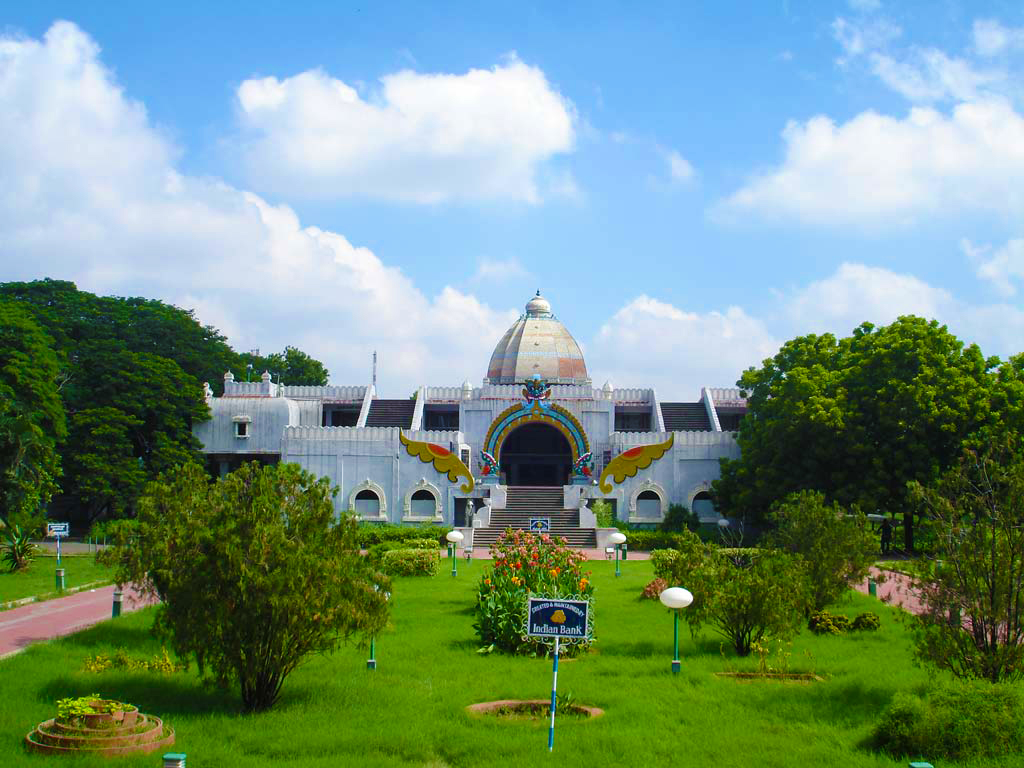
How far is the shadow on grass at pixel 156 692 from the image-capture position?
11.0 metres

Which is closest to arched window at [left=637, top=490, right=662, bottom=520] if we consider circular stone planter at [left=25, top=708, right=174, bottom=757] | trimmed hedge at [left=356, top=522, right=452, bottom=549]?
trimmed hedge at [left=356, top=522, right=452, bottom=549]

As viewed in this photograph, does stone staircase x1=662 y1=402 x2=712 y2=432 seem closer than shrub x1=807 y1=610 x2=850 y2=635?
No

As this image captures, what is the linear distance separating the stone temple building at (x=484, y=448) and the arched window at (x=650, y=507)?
0.14 feet

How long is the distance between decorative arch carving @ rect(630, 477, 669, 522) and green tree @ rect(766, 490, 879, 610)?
56.4 ft

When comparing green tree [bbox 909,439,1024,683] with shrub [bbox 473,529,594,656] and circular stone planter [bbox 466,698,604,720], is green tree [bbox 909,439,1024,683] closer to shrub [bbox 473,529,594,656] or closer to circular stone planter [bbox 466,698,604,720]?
circular stone planter [bbox 466,698,604,720]

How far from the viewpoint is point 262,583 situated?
1057 cm

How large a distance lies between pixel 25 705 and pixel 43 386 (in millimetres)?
22321

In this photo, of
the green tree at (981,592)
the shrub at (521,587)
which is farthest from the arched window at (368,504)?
the green tree at (981,592)

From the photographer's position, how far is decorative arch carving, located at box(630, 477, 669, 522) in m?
36.9

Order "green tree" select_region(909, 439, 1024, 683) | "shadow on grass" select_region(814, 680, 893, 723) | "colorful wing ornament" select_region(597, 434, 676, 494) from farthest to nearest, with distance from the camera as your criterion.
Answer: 1. "colorful wing ornament" select_region(597, 434, 676, 494)
2. "green tree" select_region(909, 439, 1024, 683)
3. "shadow on grass" select_region(814, 680, 893, 723)

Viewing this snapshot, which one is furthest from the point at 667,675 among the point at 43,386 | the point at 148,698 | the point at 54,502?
the point at 54,502

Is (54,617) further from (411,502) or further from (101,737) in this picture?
(411,502)

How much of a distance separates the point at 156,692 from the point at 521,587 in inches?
215

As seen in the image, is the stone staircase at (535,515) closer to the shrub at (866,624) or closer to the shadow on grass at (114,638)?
the shrub at (866,624)
